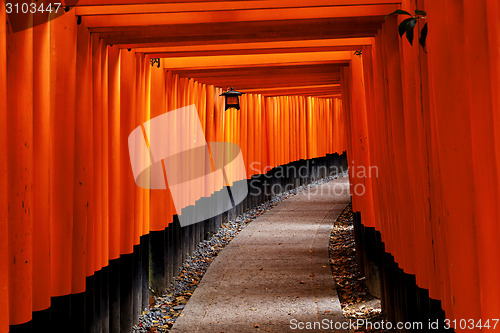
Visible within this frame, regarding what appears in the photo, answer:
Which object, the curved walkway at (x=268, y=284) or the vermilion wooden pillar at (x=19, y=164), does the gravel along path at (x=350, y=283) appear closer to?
the curved walkway at (x=268, y=284)

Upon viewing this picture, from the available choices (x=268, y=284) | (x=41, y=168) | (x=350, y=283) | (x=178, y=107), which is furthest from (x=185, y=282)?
(x=41, y=168)

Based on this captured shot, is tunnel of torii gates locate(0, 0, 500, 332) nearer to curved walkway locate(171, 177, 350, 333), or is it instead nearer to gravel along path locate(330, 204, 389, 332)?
gravel along path locate(330, 204, 389, 332)

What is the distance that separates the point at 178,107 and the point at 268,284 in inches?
133

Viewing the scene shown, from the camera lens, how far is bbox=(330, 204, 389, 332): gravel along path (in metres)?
6.76

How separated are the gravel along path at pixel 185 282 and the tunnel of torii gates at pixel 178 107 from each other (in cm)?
39

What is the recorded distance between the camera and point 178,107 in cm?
906

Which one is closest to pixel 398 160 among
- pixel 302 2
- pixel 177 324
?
pixel 302 2

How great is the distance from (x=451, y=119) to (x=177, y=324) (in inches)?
189

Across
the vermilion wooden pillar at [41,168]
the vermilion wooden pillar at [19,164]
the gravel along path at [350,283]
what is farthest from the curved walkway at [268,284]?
the vermilion wooden pillar at [19,164]

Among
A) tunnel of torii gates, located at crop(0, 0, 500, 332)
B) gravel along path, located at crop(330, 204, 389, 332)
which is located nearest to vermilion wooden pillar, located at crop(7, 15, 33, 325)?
Result: tunnel of torii gates, located at crop(0, 0, 500, 332)

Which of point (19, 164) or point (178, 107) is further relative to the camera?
point (178, 107)

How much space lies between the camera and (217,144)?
12.3 m

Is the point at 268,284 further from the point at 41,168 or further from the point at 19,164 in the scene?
the point at 19,164

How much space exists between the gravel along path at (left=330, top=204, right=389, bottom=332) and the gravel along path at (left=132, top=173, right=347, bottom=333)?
90.8 inches
